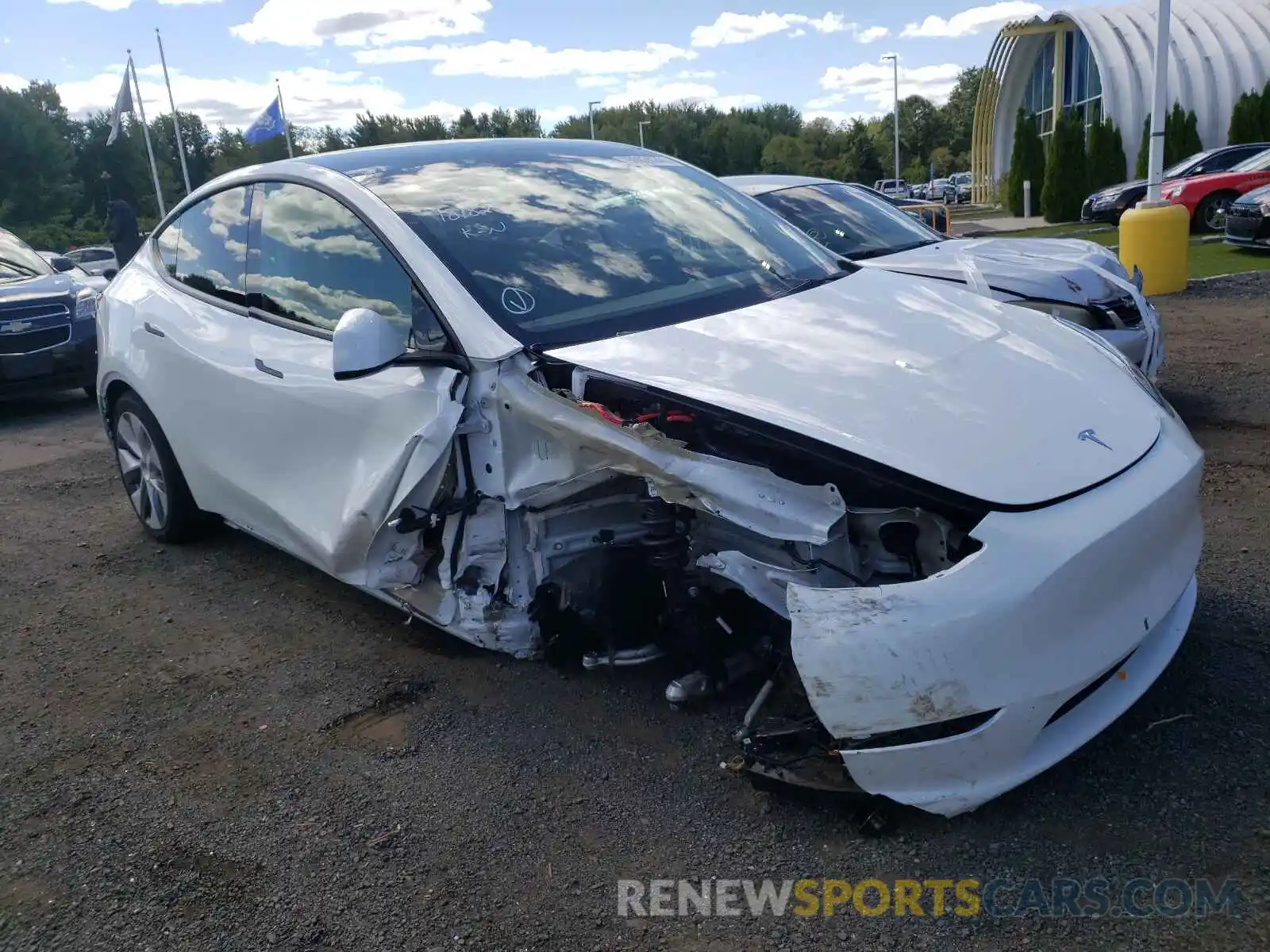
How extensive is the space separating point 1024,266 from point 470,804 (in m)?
4.80

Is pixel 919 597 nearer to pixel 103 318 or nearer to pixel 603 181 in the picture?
pixel 603 181

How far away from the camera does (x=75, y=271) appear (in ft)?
35.5

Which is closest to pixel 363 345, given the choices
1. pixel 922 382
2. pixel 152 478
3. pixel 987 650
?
pixel 922 382

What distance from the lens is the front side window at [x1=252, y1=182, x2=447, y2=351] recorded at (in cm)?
329

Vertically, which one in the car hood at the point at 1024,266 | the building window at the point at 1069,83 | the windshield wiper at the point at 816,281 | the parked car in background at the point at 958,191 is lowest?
the parked car in background at the point at 958,191

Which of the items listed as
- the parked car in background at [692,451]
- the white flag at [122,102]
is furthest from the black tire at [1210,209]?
the white flag at [122,102]

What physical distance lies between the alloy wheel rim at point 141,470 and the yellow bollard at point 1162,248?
9.64m

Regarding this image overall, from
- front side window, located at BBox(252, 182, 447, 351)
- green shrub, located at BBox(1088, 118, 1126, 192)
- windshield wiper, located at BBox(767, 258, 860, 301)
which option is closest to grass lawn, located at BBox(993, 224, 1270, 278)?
green shrub, located at BBox(1088, 118, 1126, 192)

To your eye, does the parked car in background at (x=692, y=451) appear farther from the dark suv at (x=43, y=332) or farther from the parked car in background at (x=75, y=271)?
the parked car in background at (x=75, y=271)

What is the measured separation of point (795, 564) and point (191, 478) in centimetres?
299

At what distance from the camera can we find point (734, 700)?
3109 mm

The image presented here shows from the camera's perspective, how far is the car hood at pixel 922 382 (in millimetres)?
2451

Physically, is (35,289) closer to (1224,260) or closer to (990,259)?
(990,259)

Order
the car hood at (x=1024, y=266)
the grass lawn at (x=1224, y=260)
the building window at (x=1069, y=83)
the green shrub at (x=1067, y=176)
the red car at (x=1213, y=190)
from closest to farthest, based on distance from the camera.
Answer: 1. the car hood at (x=1024, y=266)
2. the grass lawn at (x=1224, y=260)
3. the red car at (x=1213, y=190)
4. the green shrub at (x=1067, y=176)
5. the building window at (x=1069, y=83)
